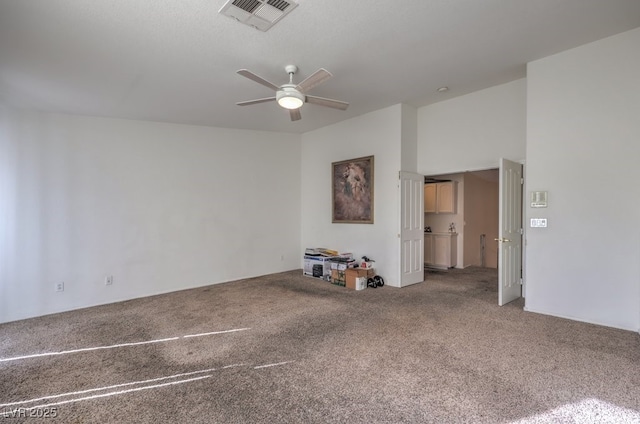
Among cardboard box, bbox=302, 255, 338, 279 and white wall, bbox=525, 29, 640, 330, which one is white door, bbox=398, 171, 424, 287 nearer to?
cardboard box, bbox=302, 255, 338, 279

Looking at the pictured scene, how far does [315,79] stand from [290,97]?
0.39 m

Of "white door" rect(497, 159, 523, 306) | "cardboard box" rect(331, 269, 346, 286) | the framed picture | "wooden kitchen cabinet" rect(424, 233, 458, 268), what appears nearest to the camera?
"white door" rect(497, 159, 523, 306)

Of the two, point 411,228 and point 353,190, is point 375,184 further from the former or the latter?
point 411,228

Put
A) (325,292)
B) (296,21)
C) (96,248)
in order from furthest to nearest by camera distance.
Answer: (325,292) < (96,248) < (296,21)

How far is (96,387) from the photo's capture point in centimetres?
238

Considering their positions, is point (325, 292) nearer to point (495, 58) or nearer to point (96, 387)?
point (96, 387)

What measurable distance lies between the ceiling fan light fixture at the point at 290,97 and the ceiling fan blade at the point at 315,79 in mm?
63

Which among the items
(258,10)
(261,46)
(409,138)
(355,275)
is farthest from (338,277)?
(258,10)

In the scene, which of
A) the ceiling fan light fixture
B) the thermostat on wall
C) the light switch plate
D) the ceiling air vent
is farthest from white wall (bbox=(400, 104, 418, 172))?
the ceiling air vent

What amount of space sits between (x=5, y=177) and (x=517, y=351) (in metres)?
6.39

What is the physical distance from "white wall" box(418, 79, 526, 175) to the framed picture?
1014 mm

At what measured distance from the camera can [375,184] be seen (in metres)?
5.63

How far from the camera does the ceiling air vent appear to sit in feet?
8.04

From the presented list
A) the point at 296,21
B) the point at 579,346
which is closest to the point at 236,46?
the point at 296,21
